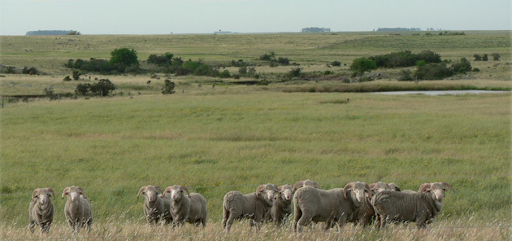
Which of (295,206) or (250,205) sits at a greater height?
(295,206)

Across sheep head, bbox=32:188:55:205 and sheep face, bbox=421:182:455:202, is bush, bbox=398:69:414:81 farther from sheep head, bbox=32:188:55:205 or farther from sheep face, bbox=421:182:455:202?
sheep head, bbox=32:188:55:205

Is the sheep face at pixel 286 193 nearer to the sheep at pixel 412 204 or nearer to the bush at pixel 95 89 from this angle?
the sheep at pixel 412 204

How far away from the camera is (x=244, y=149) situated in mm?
25578

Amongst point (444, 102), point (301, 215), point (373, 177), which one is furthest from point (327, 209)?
point (444, 102)

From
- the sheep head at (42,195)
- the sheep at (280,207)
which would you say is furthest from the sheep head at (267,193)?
the sheep head at (42,195)

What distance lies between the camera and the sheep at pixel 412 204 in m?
12.5

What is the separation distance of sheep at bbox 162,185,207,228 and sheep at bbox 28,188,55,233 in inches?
96.6

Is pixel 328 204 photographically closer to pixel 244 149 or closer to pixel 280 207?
pixel 280 207

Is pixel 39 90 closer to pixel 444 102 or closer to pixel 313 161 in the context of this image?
pixel 444 102

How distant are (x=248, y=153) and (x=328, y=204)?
12.1 metres

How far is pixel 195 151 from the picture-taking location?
25.1 meters


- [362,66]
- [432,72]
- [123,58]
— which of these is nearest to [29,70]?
[123,58]

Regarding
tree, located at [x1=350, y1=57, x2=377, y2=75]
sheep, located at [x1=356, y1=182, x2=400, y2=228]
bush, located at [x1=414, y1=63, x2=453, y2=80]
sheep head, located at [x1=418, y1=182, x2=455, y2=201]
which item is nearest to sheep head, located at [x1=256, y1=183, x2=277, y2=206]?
sheep, located at [x1=356, y1=182, x2=400, y2=228]

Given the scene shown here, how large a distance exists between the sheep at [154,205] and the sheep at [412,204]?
4.74 m
